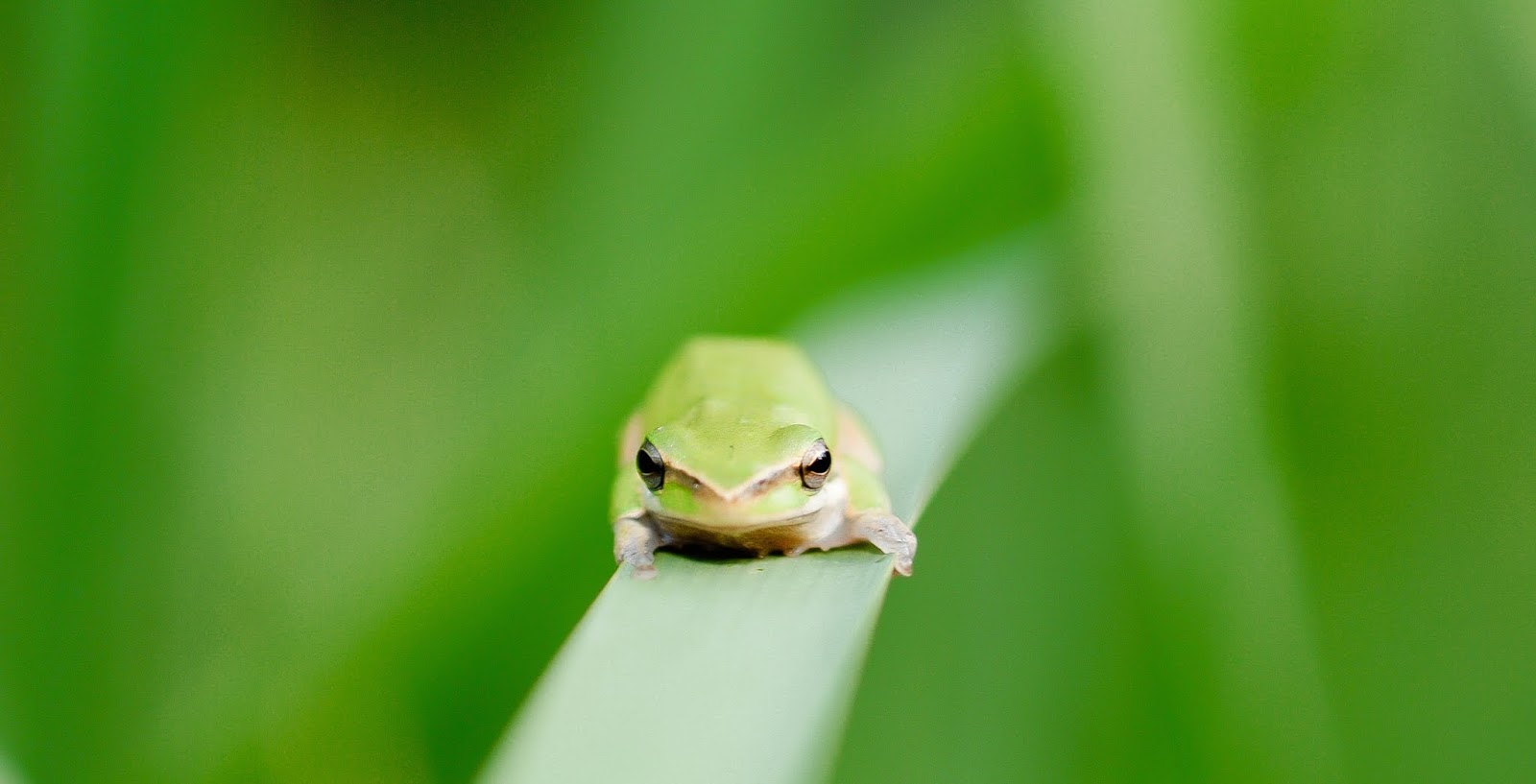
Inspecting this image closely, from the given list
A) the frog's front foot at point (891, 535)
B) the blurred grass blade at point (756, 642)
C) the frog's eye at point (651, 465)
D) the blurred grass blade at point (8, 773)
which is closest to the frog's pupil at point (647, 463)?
the frog's eye at point (651, 465)

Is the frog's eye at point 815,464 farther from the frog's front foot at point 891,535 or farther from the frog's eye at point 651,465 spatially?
the frog's eye at point 651,465

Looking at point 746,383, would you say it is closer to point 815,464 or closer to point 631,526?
point 815,464

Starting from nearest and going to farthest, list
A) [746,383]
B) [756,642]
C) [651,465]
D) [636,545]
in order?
[756,642]
[636,545]
[651,465]
[746,383]

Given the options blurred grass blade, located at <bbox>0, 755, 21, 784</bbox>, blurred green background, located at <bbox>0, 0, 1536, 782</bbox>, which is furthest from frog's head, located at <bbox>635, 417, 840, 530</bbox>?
blurred grass blade, located at <bbox>0, 755, 21, 784</bbox>

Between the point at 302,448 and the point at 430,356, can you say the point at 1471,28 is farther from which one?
the point at 302,448

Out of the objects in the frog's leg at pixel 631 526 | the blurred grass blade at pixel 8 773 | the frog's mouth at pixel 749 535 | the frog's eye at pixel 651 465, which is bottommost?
the blurred grass blade at pixel 8 773

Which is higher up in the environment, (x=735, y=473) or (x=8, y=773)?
(x=735, y=473)

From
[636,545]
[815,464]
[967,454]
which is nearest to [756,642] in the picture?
[636,545]

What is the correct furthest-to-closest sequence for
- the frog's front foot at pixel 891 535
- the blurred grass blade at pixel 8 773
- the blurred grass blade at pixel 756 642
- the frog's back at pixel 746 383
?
the frog's back at pixel 746 383, the frog's front foot at pixel 891 535, the blurred grass blade at pixel 8 773, the blurred grass blade at pixel 756 642
